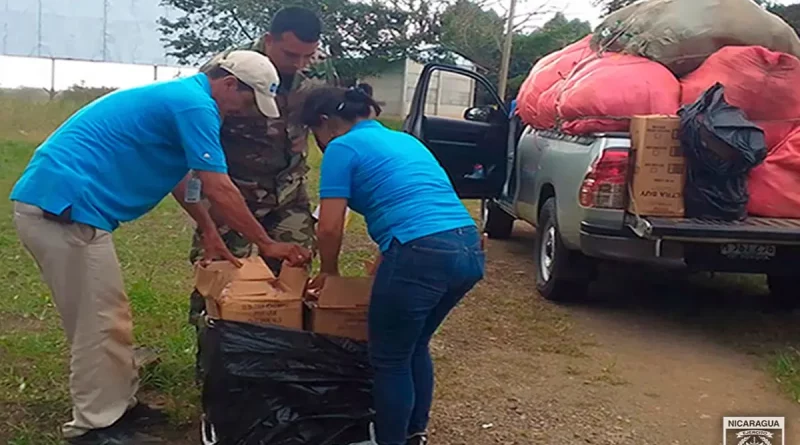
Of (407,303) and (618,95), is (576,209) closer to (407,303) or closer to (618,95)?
(618,95)

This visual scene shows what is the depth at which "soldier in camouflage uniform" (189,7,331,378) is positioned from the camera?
4.22 m

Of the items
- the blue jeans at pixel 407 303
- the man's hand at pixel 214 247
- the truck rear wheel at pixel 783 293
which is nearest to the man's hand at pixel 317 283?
the blue jeans at pixel 407 303

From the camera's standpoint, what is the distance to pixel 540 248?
6.62m

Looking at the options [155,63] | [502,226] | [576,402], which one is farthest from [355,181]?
[155,63]

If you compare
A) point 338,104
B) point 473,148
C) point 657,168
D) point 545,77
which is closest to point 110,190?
point 338,104

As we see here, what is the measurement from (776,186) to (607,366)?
1.51m

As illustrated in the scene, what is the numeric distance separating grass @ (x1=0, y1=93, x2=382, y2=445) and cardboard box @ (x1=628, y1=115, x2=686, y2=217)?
2.46 meters

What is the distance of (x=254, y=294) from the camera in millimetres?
3412

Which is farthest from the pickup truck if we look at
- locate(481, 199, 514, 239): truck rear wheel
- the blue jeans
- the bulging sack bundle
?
the blue jeans

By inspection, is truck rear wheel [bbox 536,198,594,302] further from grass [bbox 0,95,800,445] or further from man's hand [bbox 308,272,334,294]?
man's hand [bbox 308,272,334,294]

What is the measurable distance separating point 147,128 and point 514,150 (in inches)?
186

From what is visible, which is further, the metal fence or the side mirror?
the metal fence

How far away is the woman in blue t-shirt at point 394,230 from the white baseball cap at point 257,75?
158 millimetres

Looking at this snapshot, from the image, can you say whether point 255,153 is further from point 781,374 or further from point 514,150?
point 514,150
